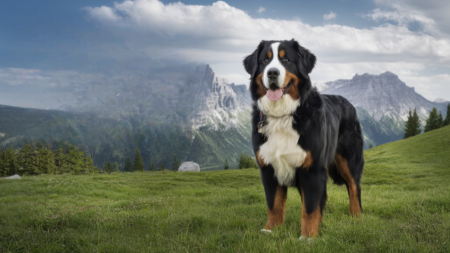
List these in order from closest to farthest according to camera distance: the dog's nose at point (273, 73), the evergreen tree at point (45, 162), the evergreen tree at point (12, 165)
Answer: the dog's nose at point (273, 73) → the evergreen tree at point (45, 162) → the evergreen tree at point (12, 165)

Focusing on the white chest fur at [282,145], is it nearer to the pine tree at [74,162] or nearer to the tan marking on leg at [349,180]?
the tan marking on leg at [349,180]

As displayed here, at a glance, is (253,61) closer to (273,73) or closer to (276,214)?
(273,73)

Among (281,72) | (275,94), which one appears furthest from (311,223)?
(281,72)

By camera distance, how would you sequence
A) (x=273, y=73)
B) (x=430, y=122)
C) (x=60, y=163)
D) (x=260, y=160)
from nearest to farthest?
(x=273, y=73), (x=260, y=160), (x=60, y=163), (x=430, y=122)

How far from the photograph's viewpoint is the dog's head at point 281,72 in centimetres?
504

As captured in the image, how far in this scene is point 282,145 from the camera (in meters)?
5.25

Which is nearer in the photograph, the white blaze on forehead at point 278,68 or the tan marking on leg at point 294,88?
the white blaze on forehead at point 278,68

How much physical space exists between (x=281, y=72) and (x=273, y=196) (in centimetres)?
230

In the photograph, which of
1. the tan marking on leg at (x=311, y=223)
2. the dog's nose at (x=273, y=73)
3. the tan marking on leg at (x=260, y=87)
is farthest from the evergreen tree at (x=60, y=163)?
the dog's nose at (x=273, y=73)

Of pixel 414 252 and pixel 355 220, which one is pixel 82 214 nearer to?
pixel 355 220

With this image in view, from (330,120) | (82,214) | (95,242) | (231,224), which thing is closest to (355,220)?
(330,120)

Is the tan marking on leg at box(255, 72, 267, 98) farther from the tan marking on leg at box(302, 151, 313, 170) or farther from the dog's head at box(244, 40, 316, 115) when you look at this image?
the tan marking on leg at box(302, 151, 313, 170)

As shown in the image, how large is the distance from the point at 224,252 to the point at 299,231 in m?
1.80

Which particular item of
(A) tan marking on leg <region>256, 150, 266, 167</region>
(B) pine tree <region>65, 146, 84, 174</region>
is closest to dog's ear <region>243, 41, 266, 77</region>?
(A) tan marking on leg <region>256, 150, 266, 167</region>
